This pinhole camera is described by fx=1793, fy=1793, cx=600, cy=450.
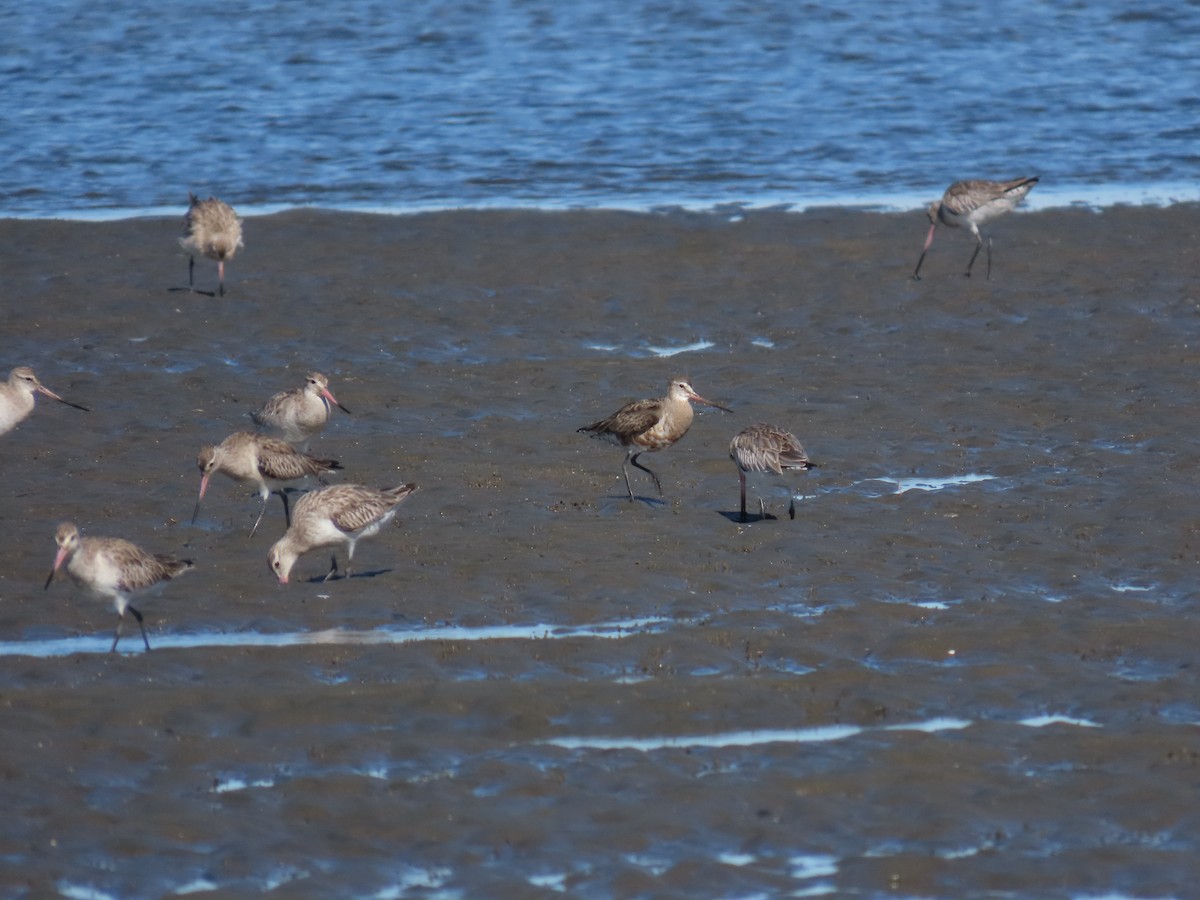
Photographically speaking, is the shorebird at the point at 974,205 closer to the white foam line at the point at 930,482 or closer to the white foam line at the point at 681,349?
the white foam line at the point at 681,349

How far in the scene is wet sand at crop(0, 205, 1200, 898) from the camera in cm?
753

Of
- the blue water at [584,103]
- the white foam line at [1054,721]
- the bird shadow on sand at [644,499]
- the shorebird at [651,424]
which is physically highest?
the white foam line at [1054,721]

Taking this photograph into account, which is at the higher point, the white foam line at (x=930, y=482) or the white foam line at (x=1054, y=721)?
the white foam line at (x=1054, y=721)

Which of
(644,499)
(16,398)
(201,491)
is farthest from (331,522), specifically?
(16,398)

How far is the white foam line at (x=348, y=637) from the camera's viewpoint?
9922 millimetres

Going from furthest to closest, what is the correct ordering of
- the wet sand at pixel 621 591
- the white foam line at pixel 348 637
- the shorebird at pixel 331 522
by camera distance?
the shorebird at pixel 331 522 → the white foam line at pixel 348 637 → the wet sand at pixel 621 591

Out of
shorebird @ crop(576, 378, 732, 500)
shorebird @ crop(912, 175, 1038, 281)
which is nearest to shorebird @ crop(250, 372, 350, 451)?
shorebird @ crop(576, 378, 732, 500)

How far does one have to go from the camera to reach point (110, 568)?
979 cm

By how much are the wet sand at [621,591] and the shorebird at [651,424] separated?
0.27 meters

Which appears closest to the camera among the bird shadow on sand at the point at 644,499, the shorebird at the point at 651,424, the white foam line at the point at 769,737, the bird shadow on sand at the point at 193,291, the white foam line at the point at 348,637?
the white foam line at the point at 769,737

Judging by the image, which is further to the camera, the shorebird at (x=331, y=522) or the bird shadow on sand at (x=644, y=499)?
the bird shadow on sand at (x=644, y=499)

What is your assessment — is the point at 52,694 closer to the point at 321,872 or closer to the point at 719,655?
the point at 321,872

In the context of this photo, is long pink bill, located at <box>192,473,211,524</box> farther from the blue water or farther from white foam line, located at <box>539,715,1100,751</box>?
the blue water

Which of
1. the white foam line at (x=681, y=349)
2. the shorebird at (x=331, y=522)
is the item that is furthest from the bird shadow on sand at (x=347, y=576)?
the white foam line at (x=681, y=349)
